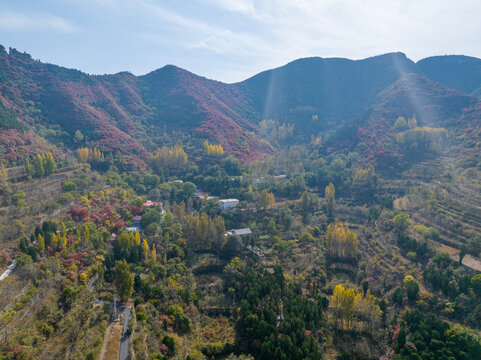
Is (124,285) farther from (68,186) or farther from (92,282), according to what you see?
(68,186)

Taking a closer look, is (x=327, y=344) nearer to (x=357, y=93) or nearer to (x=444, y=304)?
(x=444, y=304)

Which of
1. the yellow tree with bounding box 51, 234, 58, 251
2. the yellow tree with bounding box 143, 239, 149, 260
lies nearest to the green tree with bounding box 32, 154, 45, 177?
the yellow tree with bounding box 51, 234, 58, 251

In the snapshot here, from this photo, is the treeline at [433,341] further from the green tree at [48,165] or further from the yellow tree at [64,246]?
the green tree at [48,165]

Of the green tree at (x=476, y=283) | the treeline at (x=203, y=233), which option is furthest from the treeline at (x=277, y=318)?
the green tree at (x=476, y=283)

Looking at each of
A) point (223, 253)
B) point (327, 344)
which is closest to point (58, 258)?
point (223, 253)

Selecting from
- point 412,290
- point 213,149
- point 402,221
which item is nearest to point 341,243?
point 412,290

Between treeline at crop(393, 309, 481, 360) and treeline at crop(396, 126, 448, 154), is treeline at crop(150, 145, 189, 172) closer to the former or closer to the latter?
treeline at crop(396, 126, 448, 154)
